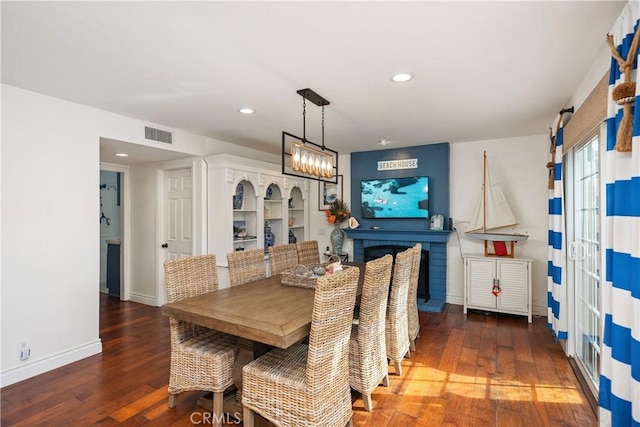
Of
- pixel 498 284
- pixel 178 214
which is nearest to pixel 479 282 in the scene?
pixel 498 284

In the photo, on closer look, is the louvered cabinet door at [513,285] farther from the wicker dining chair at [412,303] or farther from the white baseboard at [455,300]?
the wicker dining chair at [412,303]

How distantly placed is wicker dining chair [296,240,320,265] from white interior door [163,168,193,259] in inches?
64.0

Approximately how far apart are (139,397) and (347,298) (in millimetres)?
1865

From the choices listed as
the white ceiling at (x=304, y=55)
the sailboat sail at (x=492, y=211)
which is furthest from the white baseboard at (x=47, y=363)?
the sailboat sail at (x=492, y=211)

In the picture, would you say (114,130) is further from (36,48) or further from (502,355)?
(502,355)

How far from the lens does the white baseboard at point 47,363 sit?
8.71 feet

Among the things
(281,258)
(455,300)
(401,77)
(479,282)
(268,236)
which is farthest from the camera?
(268,236)

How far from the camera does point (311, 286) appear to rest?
→ 283cm

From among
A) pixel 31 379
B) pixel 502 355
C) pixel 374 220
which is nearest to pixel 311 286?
pixel 502 355

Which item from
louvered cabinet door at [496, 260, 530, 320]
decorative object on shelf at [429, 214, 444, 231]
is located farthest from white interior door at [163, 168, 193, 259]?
louvered cabinet door at [496, 260, 530, 320]

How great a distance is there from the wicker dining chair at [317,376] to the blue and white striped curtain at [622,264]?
51.1 inches

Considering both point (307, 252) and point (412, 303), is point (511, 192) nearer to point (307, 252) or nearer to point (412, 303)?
point (412, 303)

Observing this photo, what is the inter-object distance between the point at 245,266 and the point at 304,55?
1969 millimetres

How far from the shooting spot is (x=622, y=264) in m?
1.57
